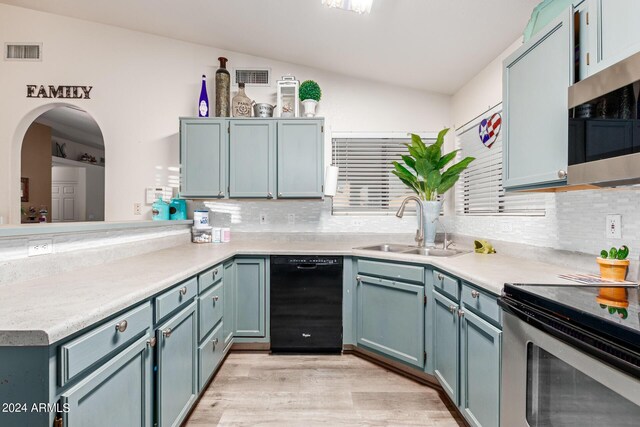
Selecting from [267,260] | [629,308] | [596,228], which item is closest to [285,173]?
[267,260]

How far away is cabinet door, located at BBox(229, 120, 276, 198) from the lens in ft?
9.18

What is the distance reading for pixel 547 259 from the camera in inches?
69.6

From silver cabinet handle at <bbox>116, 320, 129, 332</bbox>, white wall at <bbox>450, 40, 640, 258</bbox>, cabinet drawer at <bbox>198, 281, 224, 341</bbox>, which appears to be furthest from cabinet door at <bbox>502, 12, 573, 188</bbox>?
cabinet drawer at <bbox>198, 281, 224, 341</bbox>

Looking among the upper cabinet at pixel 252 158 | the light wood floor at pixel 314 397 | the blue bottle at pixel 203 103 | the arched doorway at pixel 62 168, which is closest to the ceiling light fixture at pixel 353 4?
the upper cabinet at pixel 252 158

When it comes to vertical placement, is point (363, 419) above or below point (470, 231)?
below

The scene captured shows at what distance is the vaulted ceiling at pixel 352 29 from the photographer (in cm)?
197

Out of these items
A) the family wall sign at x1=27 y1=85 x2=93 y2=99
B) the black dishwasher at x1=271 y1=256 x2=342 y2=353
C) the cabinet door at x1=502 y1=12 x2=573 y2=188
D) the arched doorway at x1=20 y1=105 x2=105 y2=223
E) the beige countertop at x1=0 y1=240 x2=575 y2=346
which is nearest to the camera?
the beige countertop at x1=0 y1=240 x2=575 y2=346

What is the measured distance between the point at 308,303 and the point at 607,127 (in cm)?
213

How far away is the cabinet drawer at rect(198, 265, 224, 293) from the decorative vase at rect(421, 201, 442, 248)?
1.73m

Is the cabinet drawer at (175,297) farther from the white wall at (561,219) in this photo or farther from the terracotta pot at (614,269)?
the white wall at (561,219)

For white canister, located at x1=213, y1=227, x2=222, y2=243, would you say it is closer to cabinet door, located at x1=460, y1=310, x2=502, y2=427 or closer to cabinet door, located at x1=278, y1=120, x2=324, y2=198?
cabinet door, located at x1=278, y1=120, x2=324, y2=198

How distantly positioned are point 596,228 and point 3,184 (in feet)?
15.5

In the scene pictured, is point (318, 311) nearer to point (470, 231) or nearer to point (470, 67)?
point (470, 231)

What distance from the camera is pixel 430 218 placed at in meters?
2.64
